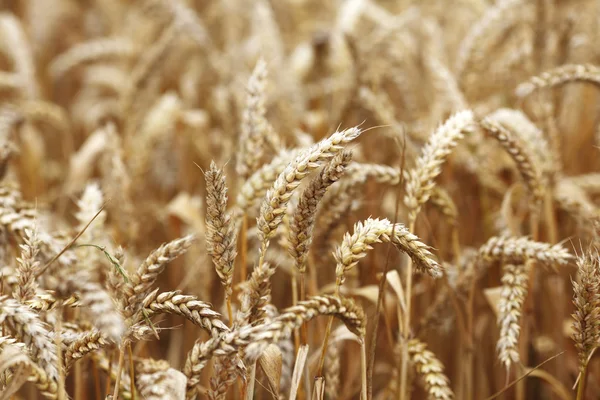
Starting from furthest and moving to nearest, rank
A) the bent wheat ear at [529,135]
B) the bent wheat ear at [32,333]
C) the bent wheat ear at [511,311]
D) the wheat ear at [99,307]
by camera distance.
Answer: the bent wheat ear at [529,135]
the bent wheat ear at [511,311]
the bent wheat ear at [32,333]
the wheat ear at [99,307]

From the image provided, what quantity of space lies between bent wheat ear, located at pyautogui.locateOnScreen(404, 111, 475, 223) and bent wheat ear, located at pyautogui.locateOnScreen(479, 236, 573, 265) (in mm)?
205

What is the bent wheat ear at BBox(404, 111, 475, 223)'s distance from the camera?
1074 millimetres

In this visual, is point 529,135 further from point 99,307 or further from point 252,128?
point 99,307

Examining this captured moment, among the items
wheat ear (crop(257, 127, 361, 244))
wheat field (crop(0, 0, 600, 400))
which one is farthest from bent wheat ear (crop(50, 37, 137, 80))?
wheat ear (crop(257, 127, 361, 244))

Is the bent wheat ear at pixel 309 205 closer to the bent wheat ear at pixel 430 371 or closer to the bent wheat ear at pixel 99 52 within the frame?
the bent wheat ear at pixel 430 371

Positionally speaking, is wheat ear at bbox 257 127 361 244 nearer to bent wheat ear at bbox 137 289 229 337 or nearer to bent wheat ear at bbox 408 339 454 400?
bent wheat ear at bbox 137 289 229 337

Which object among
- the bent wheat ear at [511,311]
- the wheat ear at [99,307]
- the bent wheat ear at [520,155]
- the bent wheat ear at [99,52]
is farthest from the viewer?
the bent wheat ear at [99,52]

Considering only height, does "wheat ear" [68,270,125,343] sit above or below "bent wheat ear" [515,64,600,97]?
below

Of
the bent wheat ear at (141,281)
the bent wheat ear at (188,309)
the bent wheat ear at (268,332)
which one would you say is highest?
the bent wheat ear at (141,281)

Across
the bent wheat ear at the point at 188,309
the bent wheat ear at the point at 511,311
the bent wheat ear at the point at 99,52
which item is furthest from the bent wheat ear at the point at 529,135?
the bent wheat ear at the point at 99,52

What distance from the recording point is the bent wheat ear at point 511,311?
3.29 ft

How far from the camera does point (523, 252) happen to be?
42.7 inches

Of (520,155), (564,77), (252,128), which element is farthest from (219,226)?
(564,77)

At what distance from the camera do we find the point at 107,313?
0.73m
